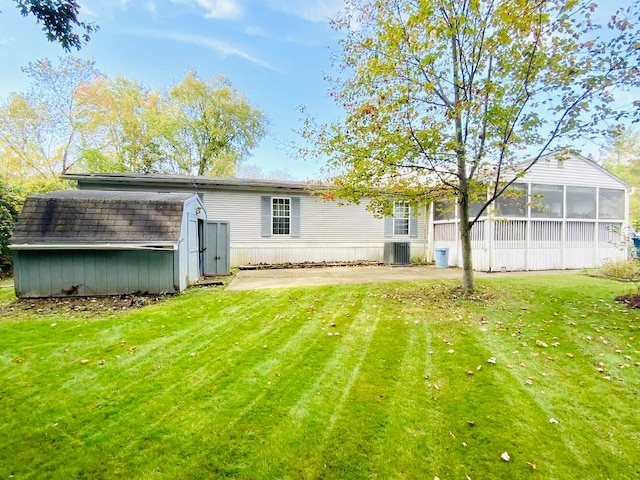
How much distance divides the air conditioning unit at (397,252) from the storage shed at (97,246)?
817cm

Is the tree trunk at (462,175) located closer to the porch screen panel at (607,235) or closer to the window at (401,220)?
the window at (401,220)

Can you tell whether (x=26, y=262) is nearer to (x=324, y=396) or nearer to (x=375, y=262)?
(x=324, y=396)

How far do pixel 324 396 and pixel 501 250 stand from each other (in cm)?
971

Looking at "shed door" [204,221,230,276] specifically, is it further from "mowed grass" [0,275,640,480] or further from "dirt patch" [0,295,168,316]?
"mowed grass" [0,275,640,480]

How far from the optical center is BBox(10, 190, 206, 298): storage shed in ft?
20.6

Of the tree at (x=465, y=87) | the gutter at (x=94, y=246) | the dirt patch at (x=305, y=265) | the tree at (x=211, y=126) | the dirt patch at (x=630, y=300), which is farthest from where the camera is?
the tree at (x=211, y=126)

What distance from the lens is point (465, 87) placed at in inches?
224

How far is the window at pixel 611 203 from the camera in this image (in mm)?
11211

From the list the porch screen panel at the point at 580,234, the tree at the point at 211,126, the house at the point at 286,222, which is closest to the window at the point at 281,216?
the house at the point at 286,222

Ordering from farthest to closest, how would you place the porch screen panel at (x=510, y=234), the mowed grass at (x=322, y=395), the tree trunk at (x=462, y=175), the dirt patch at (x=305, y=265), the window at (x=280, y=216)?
the window at (x=280, y=216)
the dirt patch at (x=305, y=265)
the porch screen panel at (x=510, y=234)
the tree trunk at (x=462, y=175)
the mowed grass at (x=322, y=395)

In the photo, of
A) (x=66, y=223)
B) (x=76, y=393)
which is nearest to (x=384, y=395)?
(x=76, y=393)

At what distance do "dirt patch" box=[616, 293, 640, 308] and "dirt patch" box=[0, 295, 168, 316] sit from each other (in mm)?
9375

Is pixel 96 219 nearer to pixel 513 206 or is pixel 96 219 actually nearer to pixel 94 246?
pixel 94 246

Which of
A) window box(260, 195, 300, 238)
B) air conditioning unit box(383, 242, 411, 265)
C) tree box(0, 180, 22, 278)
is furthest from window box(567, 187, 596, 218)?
tree box(0, 180, 22, 278)
